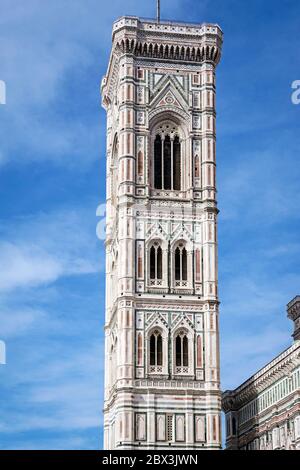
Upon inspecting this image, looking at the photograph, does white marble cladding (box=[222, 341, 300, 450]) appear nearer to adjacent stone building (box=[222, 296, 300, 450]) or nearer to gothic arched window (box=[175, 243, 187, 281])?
adjacent stone building (box=[222, 296, 300, 450])

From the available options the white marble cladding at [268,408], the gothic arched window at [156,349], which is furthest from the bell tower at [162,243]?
the white marble cladding at [268,408]

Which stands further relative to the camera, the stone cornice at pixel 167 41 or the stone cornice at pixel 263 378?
the stone cornice at pixel 167 41

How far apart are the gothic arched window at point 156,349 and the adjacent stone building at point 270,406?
314 inches

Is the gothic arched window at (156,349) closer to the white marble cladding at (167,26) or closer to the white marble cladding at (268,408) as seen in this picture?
the white marble cladding at (268,408)

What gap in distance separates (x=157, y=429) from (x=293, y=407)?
8.33 m

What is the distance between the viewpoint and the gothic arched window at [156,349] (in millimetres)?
66188

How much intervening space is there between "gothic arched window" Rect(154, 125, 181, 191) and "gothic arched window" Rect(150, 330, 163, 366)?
10.2m

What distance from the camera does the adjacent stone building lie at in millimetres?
65750

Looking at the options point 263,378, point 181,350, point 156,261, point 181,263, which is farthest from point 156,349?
point 263,378

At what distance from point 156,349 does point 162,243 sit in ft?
22.5

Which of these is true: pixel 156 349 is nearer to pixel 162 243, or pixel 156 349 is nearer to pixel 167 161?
pixel 162 243

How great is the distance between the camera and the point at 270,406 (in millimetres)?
70625

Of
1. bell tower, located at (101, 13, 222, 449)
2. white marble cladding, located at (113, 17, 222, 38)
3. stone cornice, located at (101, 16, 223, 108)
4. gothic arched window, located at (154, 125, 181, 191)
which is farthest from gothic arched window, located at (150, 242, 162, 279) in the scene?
white marble cladding, located at (113, 17, 222, 38)
